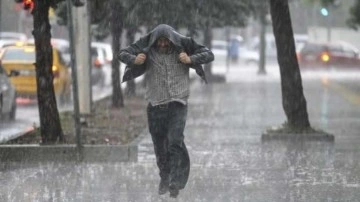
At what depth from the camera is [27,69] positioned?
23875 mm

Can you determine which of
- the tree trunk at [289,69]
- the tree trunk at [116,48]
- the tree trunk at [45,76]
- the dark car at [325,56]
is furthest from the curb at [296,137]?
the dark car at [325,56]

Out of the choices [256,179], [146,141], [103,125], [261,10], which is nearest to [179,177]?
[256,179]

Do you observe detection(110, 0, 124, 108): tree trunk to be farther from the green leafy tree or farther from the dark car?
the dark car

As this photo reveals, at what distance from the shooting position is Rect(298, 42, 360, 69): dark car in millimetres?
45281

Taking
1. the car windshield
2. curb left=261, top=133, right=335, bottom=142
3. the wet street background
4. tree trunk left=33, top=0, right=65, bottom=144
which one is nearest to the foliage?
the car windshield

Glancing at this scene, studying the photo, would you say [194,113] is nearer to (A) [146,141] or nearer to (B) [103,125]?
(B) [103,125]

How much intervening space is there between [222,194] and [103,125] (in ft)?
22.9

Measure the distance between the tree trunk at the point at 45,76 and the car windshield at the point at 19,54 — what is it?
11.3m

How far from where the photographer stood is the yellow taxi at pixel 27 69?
23.8m

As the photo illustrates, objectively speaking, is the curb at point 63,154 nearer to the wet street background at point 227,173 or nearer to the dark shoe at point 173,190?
the wet street background at point 227,173

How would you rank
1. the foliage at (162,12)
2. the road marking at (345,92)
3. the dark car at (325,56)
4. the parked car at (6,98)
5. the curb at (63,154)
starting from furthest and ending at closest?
the dark car at (325,56), the road marking at (345,92), the foliage at (162,12), the parked car at (6,98), the curb at (63,154)

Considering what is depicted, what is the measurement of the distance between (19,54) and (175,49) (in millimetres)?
15933

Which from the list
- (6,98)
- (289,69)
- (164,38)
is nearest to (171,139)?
(164,38)

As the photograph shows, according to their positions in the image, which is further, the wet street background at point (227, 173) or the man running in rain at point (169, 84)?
the wet street background at point (227, 173)
